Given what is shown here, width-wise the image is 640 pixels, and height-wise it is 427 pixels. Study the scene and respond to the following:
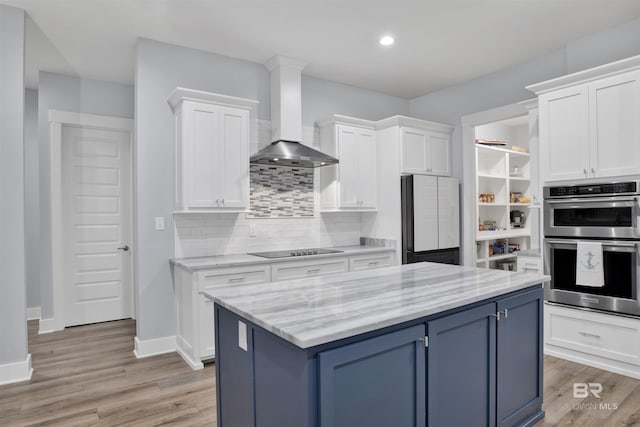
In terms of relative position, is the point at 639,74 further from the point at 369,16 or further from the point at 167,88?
the point at 167,88

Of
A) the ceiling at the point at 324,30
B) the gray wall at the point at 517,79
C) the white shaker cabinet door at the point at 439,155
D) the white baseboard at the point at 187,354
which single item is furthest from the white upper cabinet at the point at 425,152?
the white baseboard at the point at 187,354

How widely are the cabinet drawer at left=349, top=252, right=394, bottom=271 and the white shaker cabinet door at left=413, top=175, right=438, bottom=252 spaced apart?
1.08ft

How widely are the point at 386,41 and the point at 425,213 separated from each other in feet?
6.34

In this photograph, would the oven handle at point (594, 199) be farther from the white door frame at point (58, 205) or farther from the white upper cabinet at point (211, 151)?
the white door frame at point (58, 205)

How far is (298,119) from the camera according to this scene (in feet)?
13.7

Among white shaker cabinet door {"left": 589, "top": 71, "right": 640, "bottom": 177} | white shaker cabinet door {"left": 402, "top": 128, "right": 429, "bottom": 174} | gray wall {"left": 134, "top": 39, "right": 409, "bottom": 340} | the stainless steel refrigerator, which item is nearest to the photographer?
white shaker cabinet door {"left": 589, "top": 71, "right": 640, "bottom": 177}

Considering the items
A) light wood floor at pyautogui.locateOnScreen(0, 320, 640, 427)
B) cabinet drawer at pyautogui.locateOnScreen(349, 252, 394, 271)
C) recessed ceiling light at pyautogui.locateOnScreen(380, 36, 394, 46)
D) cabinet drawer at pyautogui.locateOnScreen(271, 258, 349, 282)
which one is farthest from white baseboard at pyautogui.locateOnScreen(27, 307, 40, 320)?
recessed ceiling light at pyautogui.locateOnScreen(380, 36, 394, 46)

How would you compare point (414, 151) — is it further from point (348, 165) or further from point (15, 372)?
point (15, 372)

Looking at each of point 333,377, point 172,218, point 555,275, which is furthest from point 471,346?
point 172,218

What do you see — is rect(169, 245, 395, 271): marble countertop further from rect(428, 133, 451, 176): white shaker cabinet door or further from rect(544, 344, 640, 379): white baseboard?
rect(544, 344, 640, 379): white baseboard

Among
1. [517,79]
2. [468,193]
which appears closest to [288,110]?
[468,193]

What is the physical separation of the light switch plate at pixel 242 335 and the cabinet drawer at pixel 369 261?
2485 mm

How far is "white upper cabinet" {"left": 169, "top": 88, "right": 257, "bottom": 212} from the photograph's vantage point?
3445 millimetres

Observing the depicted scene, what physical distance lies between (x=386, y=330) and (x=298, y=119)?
10.1 ft
